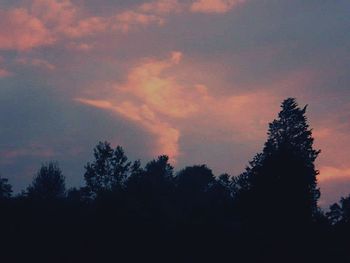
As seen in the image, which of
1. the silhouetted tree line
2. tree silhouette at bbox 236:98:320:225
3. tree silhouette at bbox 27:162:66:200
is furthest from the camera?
tree silhouette at bbox 27:162:66:200

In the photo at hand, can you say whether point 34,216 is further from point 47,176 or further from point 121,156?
point 121,156

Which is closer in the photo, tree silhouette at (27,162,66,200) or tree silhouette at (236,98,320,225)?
tree silhouette at (236,98,320,225)

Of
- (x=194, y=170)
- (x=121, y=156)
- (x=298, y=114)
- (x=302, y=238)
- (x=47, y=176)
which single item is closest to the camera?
(x=302, y=238)

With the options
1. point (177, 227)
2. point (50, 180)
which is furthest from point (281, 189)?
point (50, 180)

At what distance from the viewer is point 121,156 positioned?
4053 inches

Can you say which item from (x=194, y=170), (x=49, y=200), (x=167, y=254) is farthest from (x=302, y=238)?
(x=194, y=170)

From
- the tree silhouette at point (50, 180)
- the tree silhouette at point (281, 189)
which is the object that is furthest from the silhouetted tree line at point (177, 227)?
the tree silhouette at point (50, 180)

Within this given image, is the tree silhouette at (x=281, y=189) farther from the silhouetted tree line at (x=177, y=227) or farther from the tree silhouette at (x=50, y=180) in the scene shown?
the tree silhouette at (x=50, y=180)

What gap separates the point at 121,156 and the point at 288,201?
176 ft

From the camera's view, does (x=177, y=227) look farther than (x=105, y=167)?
No

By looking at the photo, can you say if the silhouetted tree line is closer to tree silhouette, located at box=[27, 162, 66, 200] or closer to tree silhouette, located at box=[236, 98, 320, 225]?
tree silhouette, located at box=[236, 98, 320, 225]

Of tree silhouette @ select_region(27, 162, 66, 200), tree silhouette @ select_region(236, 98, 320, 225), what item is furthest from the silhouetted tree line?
tree silhouette @ select_region(27, 162, 66, 200)

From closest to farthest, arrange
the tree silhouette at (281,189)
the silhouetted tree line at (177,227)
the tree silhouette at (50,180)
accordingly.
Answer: the silhouetted tree line at (177,227), the tree silhouette at (281,189), the tree silhouette at (50,180)

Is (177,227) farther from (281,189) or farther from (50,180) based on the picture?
(50,180)
